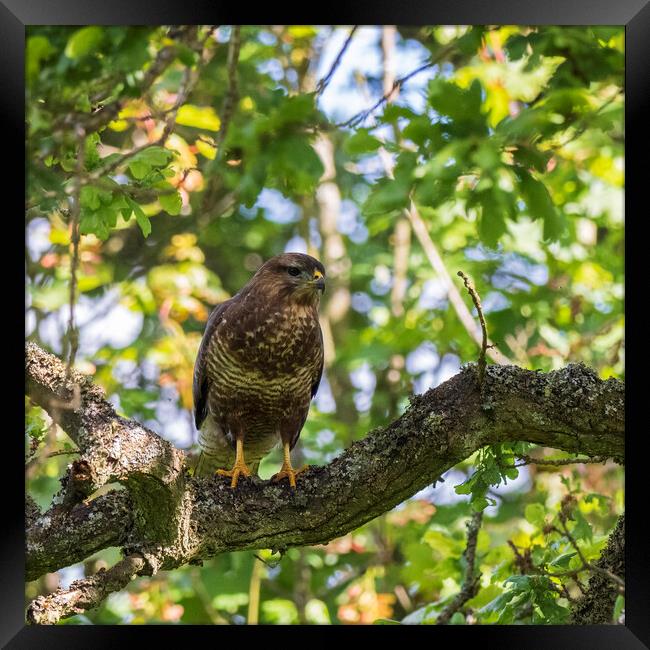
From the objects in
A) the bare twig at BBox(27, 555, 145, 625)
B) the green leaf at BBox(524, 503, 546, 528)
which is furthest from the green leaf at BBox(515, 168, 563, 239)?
the bare twig at BBox(27, 555, 145, 625)

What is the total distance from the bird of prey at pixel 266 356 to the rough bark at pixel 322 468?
1.66 feet

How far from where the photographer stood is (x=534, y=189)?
3.46 m

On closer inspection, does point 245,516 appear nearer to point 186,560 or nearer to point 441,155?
Result: point 186,560

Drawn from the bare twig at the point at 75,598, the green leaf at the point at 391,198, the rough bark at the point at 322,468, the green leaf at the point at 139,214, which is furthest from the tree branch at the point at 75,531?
the green leaf at the point at 391,198

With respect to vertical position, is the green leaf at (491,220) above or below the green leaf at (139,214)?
above

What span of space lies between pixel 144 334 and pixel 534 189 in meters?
3.05

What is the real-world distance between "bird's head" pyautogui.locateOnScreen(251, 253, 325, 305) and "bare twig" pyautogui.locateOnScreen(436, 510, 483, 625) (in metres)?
1.10

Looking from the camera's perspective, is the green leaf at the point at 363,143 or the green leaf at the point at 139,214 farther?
the green leaf at the point at 363,143

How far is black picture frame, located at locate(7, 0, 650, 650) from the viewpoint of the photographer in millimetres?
2793

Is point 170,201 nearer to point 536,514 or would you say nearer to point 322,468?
point 322,468

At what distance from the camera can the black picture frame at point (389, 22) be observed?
2.79 m

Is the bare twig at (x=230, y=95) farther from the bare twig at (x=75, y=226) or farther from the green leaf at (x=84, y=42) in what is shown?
the green leaf at (x=84, y=42)

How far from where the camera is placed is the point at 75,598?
7.94 feet

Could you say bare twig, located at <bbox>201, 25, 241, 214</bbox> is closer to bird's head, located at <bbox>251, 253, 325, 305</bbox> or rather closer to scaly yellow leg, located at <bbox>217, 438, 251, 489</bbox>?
bird's head, located at <bbox>251, 253, 325, 305</bbox>
